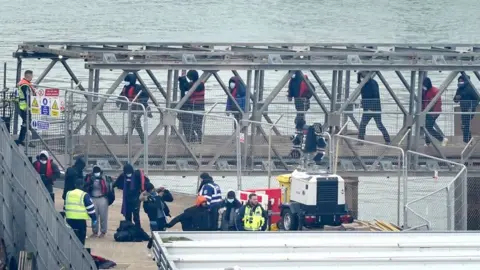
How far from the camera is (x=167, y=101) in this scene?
32.7 m

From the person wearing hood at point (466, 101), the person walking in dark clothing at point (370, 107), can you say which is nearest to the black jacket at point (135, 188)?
the person walking in dark clothing at point (370, 107)

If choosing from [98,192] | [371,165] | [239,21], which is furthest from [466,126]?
[239,21]

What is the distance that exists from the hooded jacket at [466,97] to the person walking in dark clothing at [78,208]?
1001cm

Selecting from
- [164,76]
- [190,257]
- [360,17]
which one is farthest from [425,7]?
[190,257]

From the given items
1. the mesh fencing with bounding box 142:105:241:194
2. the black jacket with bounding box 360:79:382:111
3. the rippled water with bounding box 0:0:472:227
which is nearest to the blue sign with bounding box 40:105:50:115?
the mesh fencing with bounding box 142:105:241:194

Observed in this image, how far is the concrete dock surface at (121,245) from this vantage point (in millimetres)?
26203

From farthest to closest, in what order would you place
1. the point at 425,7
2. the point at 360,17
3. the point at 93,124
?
the point at 425,7 → the point at 360,17 → the point at 93,124

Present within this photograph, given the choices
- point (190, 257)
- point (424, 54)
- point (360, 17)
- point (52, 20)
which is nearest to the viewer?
point (190, 257)

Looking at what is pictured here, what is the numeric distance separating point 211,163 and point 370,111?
11.8 feet

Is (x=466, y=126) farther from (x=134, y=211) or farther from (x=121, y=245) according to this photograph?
(x=121, y=245)

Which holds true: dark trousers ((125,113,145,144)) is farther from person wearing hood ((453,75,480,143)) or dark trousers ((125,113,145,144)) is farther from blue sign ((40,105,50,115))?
person wearing hood ((453,75,480,143))

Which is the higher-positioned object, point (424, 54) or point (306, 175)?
point (424, 54)

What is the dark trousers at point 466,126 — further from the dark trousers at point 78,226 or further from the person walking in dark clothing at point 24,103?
the dark trousers at point 78,226

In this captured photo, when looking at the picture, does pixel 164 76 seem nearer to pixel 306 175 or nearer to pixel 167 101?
pixel 167 101
